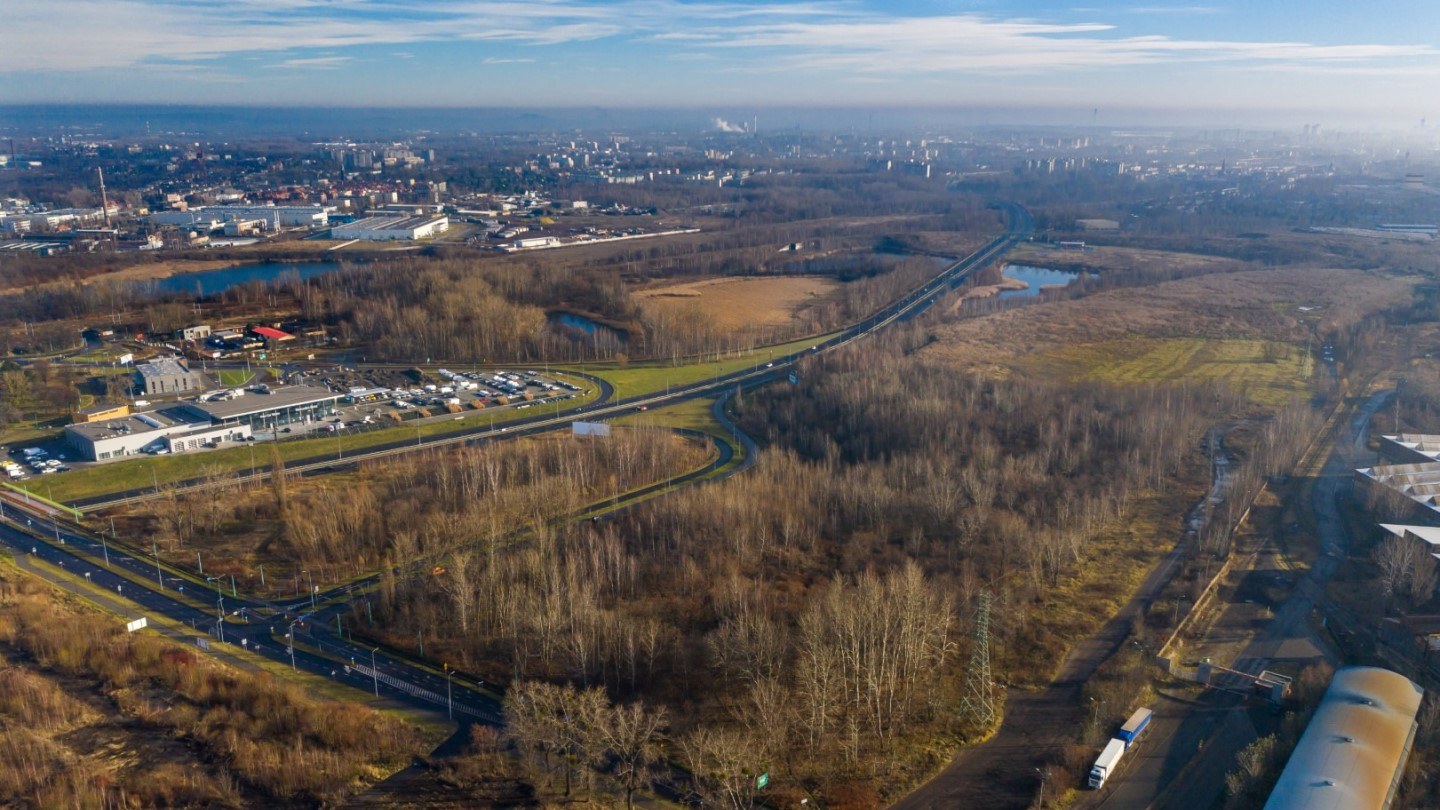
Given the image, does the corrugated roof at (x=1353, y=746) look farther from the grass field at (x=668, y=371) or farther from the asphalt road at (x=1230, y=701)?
the grass field at (x=668, y=371)

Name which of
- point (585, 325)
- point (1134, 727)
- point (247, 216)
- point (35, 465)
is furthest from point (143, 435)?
point (247, 216)

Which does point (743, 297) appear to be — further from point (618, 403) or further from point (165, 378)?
point (165, 378)

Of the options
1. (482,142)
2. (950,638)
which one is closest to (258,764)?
(950,638)

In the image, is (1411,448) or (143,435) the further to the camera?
(143,435)

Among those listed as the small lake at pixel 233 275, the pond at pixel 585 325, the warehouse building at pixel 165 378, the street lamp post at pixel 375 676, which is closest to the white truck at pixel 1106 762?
the street lamp post at pixel 375 676

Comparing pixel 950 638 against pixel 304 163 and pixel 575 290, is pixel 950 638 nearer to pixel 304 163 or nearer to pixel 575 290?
pixel 575 290

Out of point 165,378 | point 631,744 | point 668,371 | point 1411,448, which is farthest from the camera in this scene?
point 668,371
